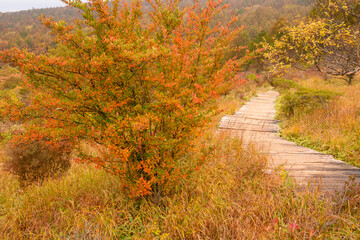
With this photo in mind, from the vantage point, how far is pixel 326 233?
195 cm

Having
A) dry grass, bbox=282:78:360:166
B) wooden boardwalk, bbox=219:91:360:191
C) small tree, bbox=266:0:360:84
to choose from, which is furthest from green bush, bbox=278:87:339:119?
wooden boardwalk, bbox=219:91:360:191

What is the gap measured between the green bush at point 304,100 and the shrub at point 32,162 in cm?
557

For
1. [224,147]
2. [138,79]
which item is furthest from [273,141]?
[138,79]

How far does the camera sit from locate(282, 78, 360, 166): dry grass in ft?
11.9

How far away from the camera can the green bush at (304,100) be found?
5178mm

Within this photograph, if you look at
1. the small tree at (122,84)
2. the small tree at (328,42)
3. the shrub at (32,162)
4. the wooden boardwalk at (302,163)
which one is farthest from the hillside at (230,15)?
the small tree at (328,42)

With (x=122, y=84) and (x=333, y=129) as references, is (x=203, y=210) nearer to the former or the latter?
(x=122, y=84)

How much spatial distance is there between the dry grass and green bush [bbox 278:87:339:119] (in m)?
0.22

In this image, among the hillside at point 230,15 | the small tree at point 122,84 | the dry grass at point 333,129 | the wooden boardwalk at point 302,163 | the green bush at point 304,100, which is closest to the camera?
the small tree at point 122,84

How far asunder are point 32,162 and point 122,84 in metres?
2.76

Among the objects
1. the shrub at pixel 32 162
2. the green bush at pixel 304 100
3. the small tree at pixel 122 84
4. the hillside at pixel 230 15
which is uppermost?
the hillside at pixel 230 15

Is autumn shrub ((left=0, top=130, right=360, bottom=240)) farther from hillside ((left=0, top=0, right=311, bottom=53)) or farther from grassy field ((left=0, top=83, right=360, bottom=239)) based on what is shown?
hillside ((left=0, top=0, right=311, bottom=53))

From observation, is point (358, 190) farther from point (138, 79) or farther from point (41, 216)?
point (41, 216)

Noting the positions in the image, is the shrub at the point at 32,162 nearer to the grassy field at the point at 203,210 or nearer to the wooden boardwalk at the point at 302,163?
the grassy field at the point at 203,210
